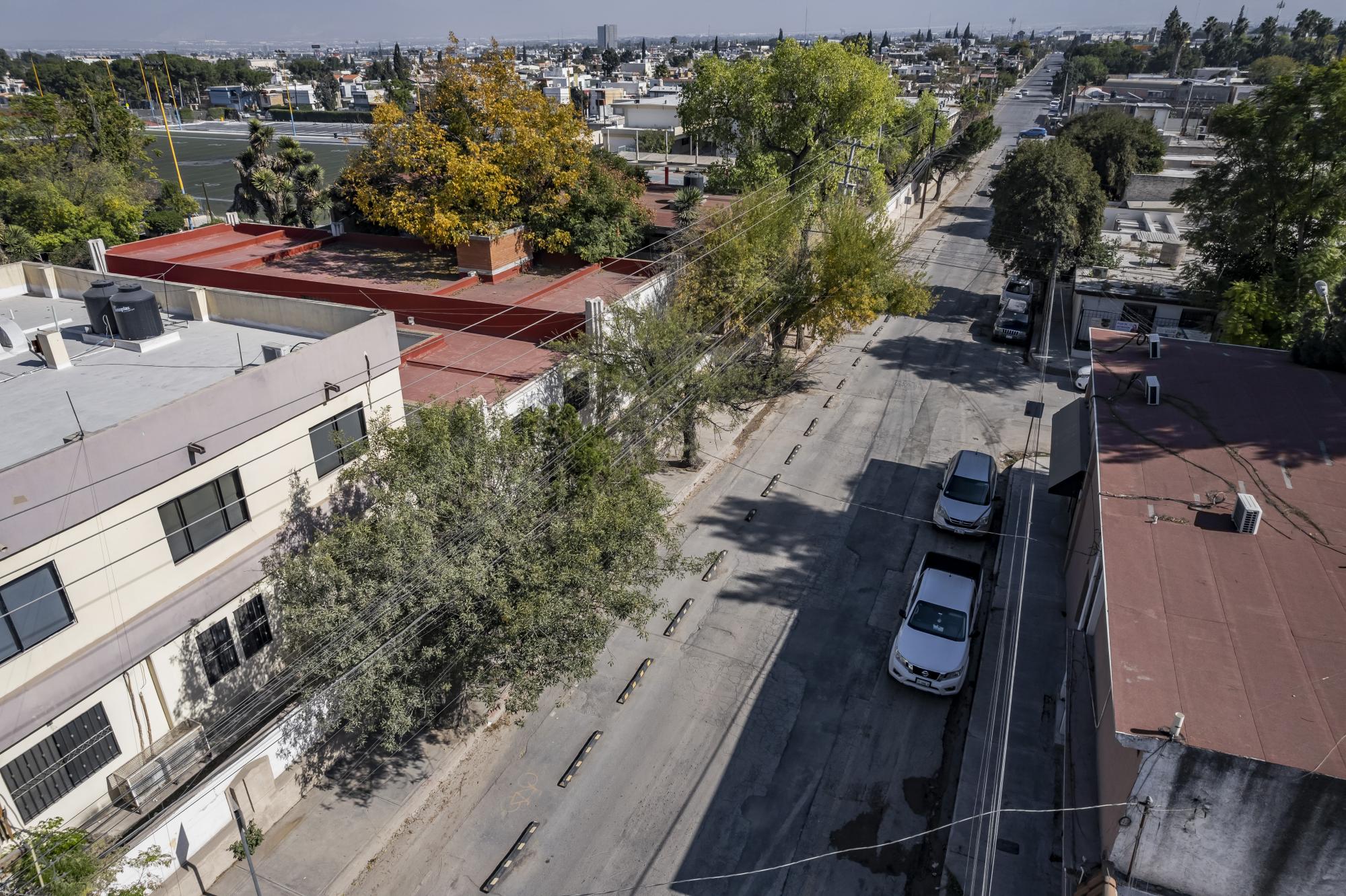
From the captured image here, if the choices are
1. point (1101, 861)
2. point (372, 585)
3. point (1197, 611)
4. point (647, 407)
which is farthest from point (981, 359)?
point (372, 585)

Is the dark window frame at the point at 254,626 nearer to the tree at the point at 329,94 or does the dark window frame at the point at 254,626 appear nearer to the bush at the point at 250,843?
the bush at the point at 250,843

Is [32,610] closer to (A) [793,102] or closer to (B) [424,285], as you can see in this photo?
(B) [424,285]

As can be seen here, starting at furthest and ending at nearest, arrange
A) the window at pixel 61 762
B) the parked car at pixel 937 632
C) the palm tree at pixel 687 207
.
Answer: the palm tree at pixel 687 207 < the parked car at pixel 937 632 < the window at pixel 61 762

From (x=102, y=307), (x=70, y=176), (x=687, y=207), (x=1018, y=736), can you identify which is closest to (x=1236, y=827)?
(x=1018, y=736)

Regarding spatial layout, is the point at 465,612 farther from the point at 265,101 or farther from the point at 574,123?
the point at 265,101

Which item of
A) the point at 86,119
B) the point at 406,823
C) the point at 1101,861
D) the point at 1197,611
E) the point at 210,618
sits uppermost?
the point at 86,119

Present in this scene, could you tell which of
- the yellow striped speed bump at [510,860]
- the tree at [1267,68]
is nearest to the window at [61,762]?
the yellow striped speed bump at [510,860]

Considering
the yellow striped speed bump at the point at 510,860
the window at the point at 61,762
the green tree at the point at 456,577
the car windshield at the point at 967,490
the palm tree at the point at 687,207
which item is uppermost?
the palm tree at the point at 687,207
